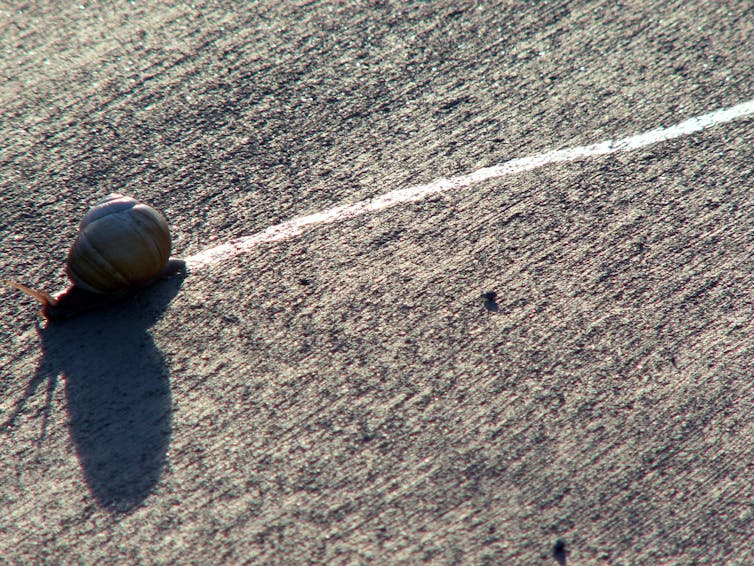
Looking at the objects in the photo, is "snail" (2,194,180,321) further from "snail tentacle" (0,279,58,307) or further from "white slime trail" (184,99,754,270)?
"white slime trail" (184,99,754,270)

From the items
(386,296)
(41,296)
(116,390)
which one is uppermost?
(41,296)

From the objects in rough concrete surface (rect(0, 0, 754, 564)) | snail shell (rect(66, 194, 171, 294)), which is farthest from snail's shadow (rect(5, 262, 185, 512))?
snail shell (rect(66, 194, 171, 294))

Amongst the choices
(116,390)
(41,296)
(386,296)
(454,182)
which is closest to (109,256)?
(41,296)

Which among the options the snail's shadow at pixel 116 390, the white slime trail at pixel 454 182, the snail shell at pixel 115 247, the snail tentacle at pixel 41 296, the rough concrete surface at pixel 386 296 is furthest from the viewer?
the white slime trail at pixel 454 182

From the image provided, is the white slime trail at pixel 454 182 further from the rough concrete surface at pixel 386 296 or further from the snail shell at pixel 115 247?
the snail shell at pixel 115 247

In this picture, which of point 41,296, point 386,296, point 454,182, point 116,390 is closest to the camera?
point 116,390

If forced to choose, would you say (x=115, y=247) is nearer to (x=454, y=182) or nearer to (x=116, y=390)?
(x=116, y=390)

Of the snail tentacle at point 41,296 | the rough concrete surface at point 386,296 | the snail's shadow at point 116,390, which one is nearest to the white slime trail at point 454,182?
the rough concrete surface at point 386,296

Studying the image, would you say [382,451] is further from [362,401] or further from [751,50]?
[751,50]
